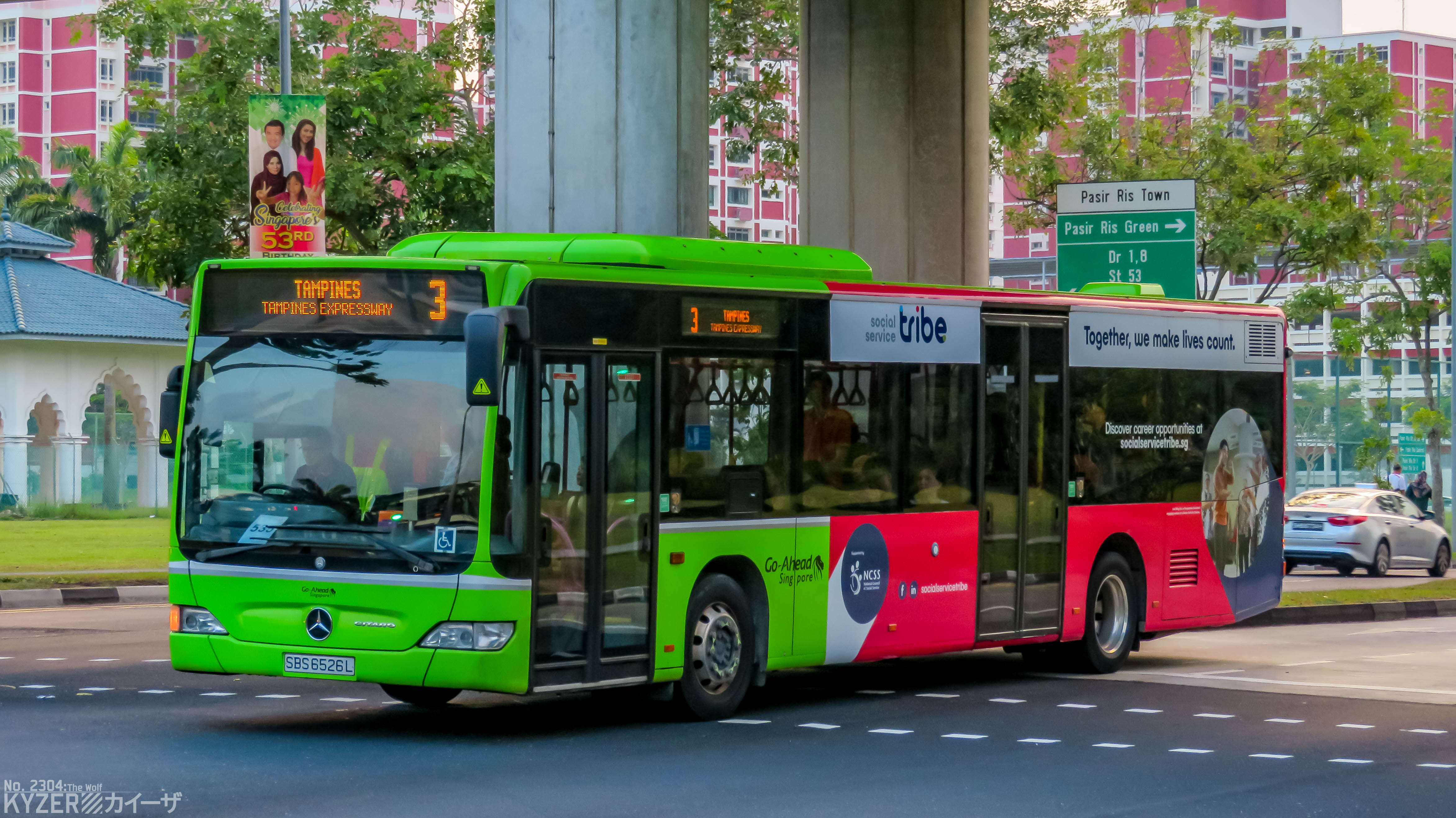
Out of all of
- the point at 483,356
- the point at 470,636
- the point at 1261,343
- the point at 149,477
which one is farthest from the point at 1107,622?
the point at 149,477

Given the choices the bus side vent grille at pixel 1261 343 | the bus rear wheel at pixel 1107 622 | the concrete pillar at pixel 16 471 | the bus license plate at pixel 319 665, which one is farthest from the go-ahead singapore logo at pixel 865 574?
the concrete pillar at pixel 16 471

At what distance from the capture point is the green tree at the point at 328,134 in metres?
28.8

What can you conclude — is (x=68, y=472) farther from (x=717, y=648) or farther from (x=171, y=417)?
(x=717, y=648)

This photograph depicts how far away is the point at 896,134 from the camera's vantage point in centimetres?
2384

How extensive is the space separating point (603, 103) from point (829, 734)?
26.1ft

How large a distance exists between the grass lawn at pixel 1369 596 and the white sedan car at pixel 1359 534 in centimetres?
492

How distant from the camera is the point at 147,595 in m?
23.1

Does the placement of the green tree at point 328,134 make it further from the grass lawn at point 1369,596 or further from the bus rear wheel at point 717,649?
the bus rear wheel at point 717,649

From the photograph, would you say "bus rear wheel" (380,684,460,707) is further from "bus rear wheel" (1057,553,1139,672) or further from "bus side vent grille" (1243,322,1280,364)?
"bus side vent grille" (1243,322,1280,364)

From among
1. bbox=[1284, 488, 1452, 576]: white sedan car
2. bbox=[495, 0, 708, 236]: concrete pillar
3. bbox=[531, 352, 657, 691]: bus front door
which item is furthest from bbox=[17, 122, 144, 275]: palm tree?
bbox=[531, 352, 657, 691]: bus front door

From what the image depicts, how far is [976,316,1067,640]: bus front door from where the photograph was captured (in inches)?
559

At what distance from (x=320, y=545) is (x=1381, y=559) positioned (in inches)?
970

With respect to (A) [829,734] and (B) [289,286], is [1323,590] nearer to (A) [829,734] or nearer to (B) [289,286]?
(A) [829,734]

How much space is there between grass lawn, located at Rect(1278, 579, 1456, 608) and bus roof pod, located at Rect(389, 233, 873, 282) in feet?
35.1
